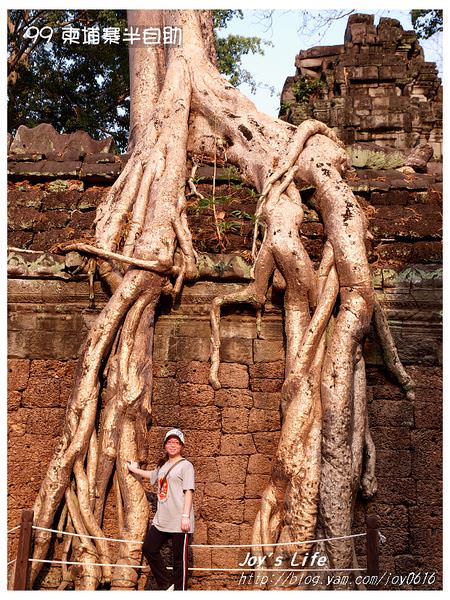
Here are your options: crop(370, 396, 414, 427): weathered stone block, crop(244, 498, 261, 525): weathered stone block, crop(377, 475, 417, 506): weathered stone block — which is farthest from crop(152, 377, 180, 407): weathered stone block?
crop(377, 475, 417, 506): weathered stone block

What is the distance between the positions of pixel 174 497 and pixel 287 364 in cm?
105

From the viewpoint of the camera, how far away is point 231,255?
448 centimetres

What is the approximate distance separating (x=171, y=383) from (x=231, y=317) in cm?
56

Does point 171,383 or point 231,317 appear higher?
point 231,317

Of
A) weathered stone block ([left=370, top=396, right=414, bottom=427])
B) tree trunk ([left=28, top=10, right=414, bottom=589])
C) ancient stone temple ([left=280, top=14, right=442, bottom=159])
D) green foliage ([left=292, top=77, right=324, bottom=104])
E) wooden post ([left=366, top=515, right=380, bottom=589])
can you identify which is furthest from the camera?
green foliage ([left=292, top=77, right=324, bottom=104])

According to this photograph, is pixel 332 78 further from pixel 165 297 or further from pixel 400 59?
pixel 165 297

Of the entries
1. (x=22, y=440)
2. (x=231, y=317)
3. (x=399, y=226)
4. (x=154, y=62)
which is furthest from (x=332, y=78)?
(x=22, y=440)

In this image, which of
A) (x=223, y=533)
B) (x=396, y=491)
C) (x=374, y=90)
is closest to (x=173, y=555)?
(x=223, y=533)

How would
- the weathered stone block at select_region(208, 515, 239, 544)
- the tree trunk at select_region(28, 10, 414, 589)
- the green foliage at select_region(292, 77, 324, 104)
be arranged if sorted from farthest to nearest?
the green foliage at select_region(292, 77, 324, 104) → the weathered stone block at select_region(208, 515, 239, 544) → the tree trunk at select_region(28, 10, 414, 589)

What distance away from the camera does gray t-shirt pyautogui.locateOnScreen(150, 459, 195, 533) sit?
371 centimetres

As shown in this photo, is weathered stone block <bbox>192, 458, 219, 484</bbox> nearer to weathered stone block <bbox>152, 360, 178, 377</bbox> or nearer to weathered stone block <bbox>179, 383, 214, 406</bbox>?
weathered stone block <bbox>179, 383, 214, 406</bbox>

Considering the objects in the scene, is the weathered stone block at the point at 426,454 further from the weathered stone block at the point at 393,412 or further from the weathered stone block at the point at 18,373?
the weathered stone block at the point at 18,373

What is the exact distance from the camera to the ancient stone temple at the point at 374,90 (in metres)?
9.99

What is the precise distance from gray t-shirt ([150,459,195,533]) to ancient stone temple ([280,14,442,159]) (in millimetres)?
7254
